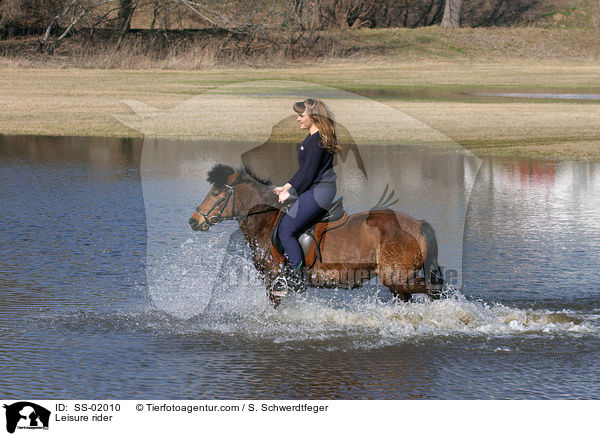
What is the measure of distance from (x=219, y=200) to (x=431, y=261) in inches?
73.5

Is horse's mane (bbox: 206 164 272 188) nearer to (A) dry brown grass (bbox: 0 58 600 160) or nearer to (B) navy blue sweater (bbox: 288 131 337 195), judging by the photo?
(B) navy blue sweater (bbox: 288 131 337 195)

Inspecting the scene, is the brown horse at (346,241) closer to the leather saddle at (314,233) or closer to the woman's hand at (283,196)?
the leather saddle at (314,233)

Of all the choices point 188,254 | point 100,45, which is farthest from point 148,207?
point 100,45

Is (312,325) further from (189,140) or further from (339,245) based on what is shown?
(189,140)

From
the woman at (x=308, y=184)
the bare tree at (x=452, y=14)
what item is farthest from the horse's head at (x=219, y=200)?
the bare tree at (x=452, y=14)

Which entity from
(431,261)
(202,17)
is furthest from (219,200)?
(202,17)

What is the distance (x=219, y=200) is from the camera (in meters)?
8.46

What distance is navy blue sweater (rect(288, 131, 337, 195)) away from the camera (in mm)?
8031

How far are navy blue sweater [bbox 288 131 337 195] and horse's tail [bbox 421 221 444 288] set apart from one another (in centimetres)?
92

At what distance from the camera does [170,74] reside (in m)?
42.3

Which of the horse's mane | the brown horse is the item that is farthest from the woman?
the horse's mane

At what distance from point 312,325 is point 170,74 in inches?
1374
